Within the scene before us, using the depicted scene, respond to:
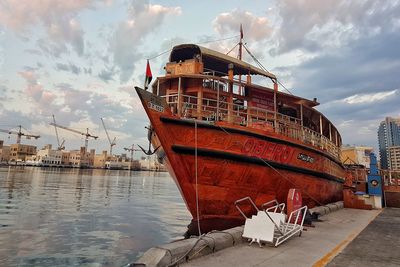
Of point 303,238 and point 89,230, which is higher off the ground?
point 303,238

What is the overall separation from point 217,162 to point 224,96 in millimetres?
3166

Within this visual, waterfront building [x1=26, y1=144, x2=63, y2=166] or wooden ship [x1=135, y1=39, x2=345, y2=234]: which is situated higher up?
waterfront building [x1=26, y1=144, x2=63, y2=166]

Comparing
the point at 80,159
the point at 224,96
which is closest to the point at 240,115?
the point at 224,96

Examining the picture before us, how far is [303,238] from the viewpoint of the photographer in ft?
22.6

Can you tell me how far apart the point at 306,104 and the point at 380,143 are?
147728 millimetres

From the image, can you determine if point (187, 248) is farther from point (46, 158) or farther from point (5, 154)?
point (5, 154)

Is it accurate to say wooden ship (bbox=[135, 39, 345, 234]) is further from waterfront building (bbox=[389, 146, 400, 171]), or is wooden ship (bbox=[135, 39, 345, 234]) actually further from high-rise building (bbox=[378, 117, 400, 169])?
high-rise building (bbox=[378, 117, 400, 169])

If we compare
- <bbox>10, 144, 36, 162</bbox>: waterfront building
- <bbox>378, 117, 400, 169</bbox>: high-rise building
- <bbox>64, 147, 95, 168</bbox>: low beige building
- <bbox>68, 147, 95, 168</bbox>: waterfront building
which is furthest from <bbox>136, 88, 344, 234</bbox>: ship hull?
<bbox>10, 144, 36, 162</bbox>: waterfront building

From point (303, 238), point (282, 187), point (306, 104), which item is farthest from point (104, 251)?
point (306, 104)

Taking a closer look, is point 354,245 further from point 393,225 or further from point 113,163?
point 113,163

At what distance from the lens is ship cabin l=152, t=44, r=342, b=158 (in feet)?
32.9

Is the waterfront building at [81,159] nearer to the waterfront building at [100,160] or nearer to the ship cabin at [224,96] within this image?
the waterfront building at [100,160]

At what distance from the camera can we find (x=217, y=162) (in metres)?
8.95

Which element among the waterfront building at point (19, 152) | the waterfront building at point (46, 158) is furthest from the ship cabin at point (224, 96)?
the waterfront building at point (19, 152)
